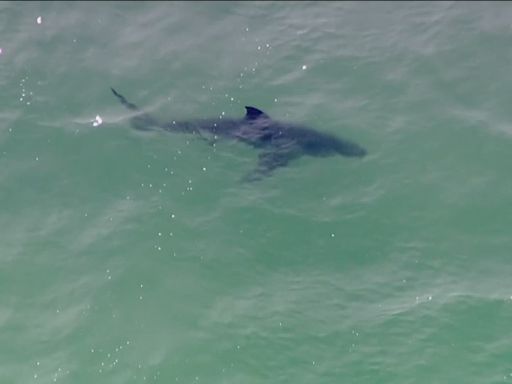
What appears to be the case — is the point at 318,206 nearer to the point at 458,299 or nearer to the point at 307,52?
the point at 458,299

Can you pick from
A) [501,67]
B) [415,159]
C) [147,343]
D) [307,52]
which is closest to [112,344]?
[147,343]

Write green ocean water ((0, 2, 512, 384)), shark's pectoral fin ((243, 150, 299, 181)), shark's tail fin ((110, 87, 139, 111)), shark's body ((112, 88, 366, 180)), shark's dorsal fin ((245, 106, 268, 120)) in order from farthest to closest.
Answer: shark's tail fin ((110, 87, 139, 111))
shark's body ((112, 88, 366, 180))
shark's dorsal fin ((245, 106, 268, 120))
shark's pectoral fin ((243, 150, 299, 181))
green ocean water ((0, 2, 512, 384))

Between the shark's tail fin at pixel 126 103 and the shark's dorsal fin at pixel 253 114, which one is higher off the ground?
the shark's dorsal fin at pixel 253 114

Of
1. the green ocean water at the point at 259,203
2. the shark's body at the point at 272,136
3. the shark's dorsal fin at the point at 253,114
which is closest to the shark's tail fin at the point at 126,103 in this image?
the green ocean water at the point at 259,203

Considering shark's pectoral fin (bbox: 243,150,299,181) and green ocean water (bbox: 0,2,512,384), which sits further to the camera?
shark's pectoral fin (bbox: 243,150,299,181)

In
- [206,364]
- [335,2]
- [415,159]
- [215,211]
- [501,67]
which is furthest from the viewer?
[335,2]

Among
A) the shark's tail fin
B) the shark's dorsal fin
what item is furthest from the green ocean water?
the shark's dorsal fin

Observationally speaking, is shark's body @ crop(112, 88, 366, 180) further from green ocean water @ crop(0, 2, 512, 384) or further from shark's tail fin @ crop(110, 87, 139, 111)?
shark's tail fin @ crop(110, 87, 139, 111)

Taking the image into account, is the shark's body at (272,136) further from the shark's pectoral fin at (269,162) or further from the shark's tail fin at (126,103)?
the shark's tail fin at (126,103)
